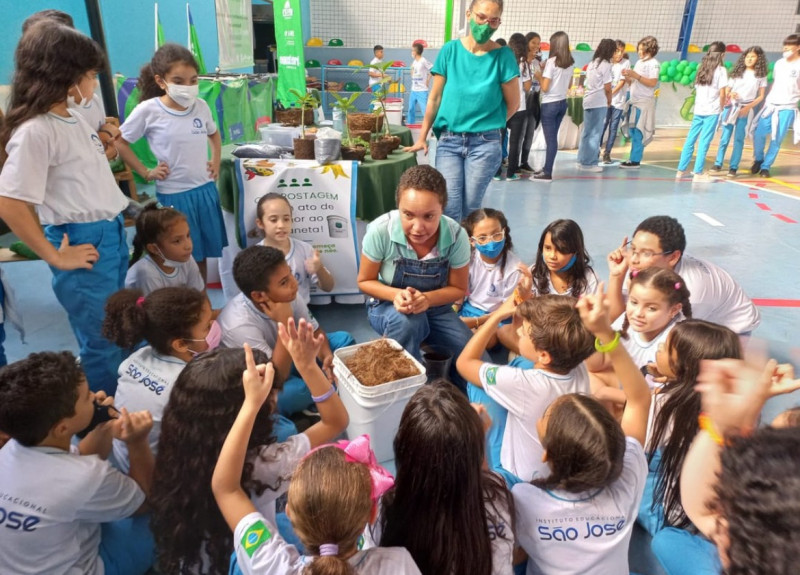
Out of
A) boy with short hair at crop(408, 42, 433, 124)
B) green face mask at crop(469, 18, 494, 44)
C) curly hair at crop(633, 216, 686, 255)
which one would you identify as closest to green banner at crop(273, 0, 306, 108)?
green face mask at crop(469, 18, 494, 44)

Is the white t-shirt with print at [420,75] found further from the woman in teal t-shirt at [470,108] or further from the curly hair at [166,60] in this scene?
the curly hair at [166,60]

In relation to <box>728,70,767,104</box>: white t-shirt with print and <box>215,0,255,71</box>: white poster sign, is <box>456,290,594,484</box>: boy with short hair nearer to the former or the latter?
<box>728,70,767,104</box>: white t-shirt with print

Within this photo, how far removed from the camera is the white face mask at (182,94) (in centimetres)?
281

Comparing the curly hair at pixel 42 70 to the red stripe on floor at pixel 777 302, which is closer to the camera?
the curly hair at pixel 42 70

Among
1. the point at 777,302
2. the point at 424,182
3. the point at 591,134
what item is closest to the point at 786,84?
the point at 591,134

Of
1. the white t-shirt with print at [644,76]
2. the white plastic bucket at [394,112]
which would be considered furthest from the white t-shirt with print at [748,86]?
the white plastic bucket at [394,112]

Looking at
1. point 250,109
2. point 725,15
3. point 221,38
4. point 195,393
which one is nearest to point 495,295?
point 195,393

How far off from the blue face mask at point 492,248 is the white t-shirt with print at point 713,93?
5190 millimetres

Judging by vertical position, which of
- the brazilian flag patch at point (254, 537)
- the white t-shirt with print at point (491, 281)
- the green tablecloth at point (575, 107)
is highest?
the green tablecloth at point (575, 107)

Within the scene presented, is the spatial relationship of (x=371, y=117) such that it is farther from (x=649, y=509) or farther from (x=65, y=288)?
(x=649, y=509)

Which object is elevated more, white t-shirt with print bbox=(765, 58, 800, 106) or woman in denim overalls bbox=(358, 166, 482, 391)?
white t-shirt with print bbox=(765, 58, 800, 106)

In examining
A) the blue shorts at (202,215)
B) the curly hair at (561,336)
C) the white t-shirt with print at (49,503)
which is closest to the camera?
the white t-shirt with print at (49,503)

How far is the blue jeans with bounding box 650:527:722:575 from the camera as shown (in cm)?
145

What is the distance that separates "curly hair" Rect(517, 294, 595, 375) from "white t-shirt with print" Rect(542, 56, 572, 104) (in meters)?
5.49
